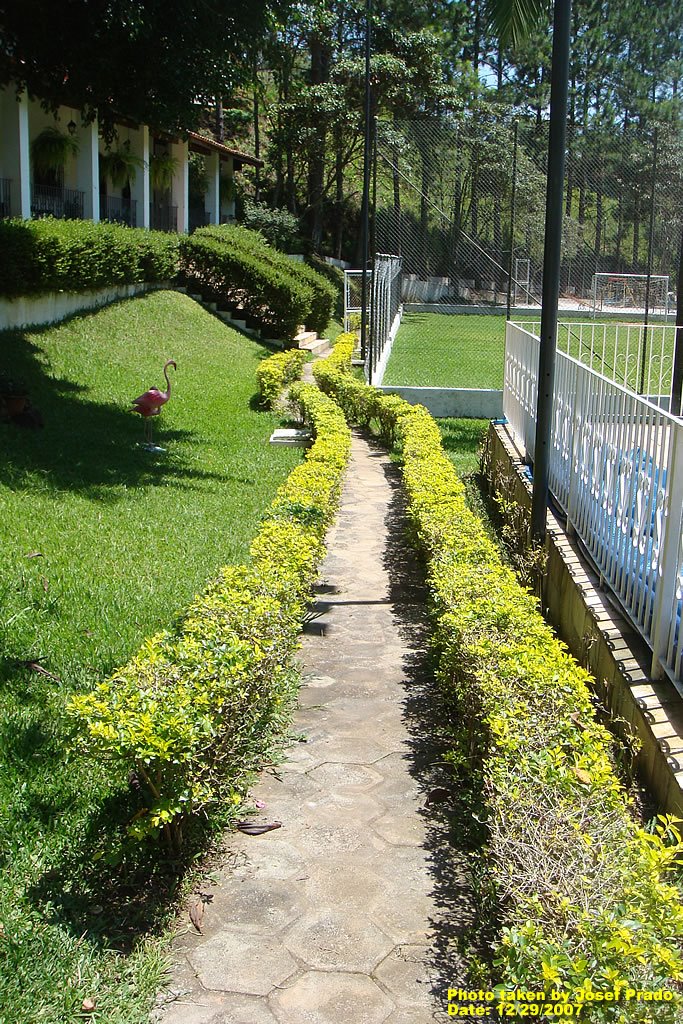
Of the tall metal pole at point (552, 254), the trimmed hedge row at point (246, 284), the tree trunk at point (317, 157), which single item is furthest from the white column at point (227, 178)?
the tall metal pole at point (552, 254)

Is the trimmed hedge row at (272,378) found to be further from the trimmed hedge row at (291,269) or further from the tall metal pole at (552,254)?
the tall metal pole at (552,254)

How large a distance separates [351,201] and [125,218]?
75.0 feet

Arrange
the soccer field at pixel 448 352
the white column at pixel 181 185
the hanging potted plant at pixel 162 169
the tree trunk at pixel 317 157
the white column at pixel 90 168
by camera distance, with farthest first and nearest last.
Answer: the tree trunk at pixel 317 157, the white column at pixel 181 185, the hanging potted plant at pixel 162 169, the white column at pixel 90 168, the soccer field at pixel 448 352

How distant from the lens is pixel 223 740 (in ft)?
13.2

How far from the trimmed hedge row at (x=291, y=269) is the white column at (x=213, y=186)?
411 centimetres

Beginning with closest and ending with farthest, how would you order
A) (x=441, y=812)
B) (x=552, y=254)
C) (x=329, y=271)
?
1. (x=441, y=812)
2. (x=552, y=254)
3. (x=329, y=271)

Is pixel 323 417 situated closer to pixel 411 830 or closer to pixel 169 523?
pixel 169 523

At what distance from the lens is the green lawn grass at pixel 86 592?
321 centimetres

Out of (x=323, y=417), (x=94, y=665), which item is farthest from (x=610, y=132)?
(x=94, y=665)

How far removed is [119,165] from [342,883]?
2288 cm

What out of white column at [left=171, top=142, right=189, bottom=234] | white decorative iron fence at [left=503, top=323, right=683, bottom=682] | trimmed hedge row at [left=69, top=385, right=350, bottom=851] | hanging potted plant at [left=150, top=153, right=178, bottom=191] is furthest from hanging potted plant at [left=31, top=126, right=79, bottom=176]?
trimmed hedge row at [left=69, top=385, right=350, bottom=851]

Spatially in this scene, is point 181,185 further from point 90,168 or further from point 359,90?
point 359,90

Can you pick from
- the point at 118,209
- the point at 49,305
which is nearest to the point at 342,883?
the point at 49,305

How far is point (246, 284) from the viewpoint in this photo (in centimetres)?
2289
